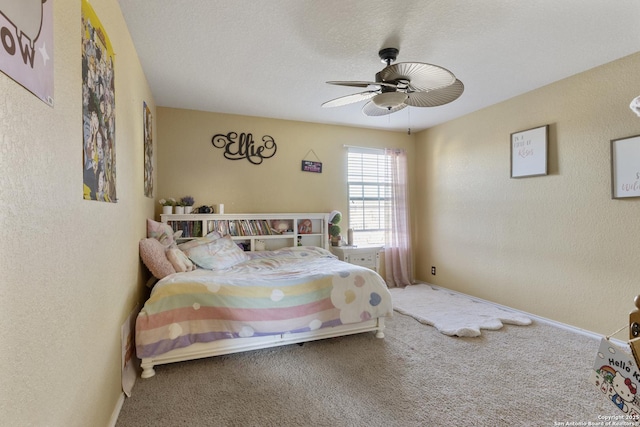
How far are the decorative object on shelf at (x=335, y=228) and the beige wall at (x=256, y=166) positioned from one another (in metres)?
0.27

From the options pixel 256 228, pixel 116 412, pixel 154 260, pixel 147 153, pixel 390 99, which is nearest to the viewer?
pixel 116 412

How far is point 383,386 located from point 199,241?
228 cm

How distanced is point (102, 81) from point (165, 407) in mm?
1897

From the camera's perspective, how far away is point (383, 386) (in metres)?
2.01

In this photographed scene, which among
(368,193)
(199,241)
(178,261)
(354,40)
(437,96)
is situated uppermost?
(354,40)

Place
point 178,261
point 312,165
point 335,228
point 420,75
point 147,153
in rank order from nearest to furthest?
1. point 420,75
2. point 178,261
3. point 147,153
4. point 335,228
5. point 312,165

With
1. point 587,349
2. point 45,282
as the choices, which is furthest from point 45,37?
point 587,349

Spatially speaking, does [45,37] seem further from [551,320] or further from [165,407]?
[551,320]

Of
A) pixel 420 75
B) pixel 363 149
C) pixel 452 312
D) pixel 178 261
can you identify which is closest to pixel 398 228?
pixel 363 149

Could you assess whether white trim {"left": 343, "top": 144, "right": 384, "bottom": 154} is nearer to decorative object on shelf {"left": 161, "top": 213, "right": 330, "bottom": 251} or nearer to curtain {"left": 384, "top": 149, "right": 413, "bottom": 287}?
curtain {"left": 384, "top": 149, "right": 413, "bottom": 287}

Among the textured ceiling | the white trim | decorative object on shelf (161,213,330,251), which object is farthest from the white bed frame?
the white trim

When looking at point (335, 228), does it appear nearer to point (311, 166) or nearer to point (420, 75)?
point (311, 166)

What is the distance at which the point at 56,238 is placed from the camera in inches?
38.3

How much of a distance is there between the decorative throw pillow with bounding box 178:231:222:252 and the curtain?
2657 millimetres
